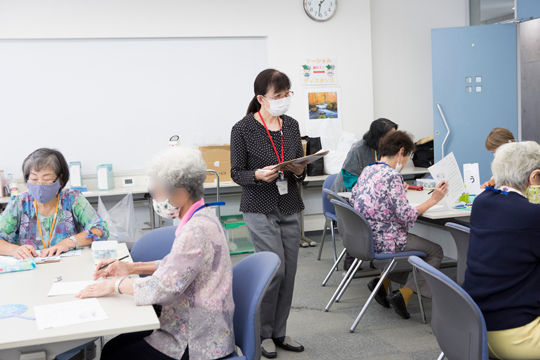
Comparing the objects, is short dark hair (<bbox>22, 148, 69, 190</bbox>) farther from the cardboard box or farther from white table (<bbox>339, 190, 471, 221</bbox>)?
the cardboard box

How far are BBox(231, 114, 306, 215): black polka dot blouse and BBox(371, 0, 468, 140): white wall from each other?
3805mm

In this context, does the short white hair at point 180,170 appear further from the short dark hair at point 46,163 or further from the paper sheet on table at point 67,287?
the short dark hair at point 46,163

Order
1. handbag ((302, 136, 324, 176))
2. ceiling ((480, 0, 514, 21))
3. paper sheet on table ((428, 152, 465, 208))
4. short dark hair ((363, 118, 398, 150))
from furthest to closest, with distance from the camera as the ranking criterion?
ceiling ((480, 0, 514, 21)), handbag ((302, 136, 324, 176)), short dark hair ((363, 118, 398, 150)), paper sheet on table ((428, 152, 465, 208))

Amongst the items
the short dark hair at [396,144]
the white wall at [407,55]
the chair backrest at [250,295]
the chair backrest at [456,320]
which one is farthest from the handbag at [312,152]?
the chair backrest at [456,320]

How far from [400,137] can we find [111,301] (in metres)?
1.99

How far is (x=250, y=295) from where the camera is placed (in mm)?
1677

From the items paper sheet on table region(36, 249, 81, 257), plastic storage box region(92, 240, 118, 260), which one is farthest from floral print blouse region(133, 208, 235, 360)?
paper sheet on table region(36, 249, 81, 257)

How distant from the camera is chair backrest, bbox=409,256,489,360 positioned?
146cm

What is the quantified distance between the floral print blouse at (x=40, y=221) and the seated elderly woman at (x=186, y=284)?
92cm

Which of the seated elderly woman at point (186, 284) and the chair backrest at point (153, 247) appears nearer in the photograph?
the seated elderly woman at point (186, 284)

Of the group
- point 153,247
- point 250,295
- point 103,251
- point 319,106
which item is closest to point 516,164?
point 250,295

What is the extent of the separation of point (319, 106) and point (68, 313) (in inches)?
185

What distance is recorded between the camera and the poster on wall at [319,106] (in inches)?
227

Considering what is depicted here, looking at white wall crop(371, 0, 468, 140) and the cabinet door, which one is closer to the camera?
the cabinet door
